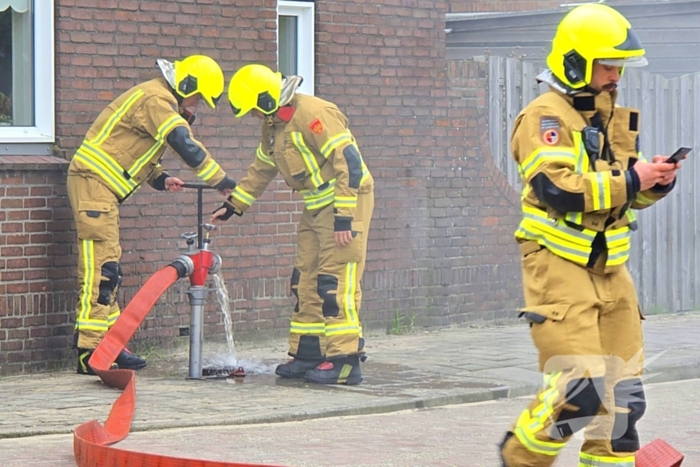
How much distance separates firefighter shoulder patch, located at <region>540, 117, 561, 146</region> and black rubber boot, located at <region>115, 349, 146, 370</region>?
5062 mm

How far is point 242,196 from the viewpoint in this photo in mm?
9648

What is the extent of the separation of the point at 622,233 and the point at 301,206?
623 centimetres

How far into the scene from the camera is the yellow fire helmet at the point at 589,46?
5305 millimetres

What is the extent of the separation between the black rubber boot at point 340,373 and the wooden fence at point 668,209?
14.1 ft

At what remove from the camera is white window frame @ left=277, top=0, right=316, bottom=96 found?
37.6 feet

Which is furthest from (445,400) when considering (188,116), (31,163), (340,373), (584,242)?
(584,242)

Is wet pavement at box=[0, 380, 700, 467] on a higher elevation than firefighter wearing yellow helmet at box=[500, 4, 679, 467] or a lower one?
lower

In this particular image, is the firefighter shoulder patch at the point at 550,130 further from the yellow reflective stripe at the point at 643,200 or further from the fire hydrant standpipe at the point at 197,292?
the fire hydrant standpipe at the point at 197,292

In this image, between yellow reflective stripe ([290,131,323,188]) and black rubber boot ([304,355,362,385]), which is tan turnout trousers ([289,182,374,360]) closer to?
black rubber boot ([304,355,362,385])

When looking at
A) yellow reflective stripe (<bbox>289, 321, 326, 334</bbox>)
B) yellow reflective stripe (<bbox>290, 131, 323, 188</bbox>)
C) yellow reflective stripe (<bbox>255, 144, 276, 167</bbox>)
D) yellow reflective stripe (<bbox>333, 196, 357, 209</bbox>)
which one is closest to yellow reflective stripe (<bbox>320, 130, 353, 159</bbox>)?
yellow reflective stripe (<bbox>290, 131, 323, 188</bbox>)

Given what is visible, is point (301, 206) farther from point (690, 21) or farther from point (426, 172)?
point (690, 21)

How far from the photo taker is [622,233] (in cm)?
544

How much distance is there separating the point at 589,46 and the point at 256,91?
13.3 feet

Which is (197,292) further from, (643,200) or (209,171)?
(643,200)
